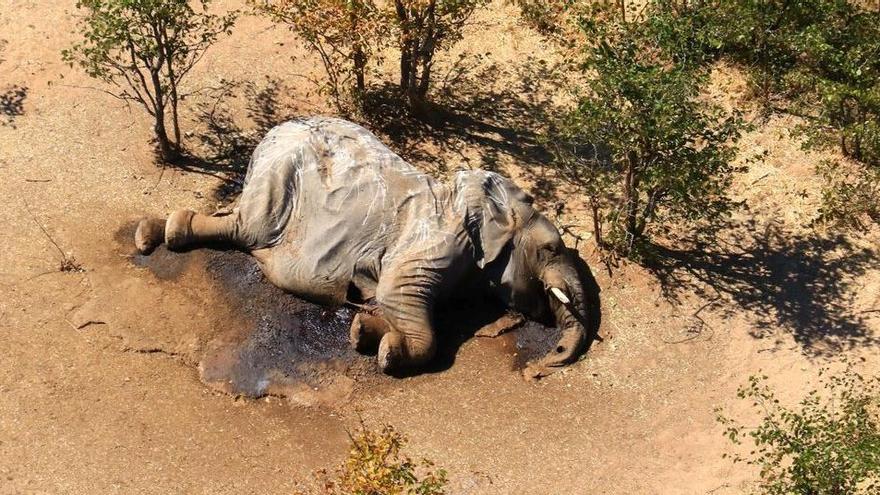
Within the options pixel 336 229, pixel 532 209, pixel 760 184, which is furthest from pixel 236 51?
pixel 760 184

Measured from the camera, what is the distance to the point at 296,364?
15094 mm

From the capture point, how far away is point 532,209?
16.1m

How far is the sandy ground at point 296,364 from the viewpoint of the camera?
45.0ft

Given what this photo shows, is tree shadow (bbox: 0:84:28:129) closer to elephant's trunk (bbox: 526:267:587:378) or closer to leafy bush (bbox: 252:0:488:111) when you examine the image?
leafy bush (bbox: 252:0:488:111)

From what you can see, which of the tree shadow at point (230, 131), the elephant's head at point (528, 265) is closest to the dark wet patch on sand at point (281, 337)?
the elephant's head at point (528, 265)

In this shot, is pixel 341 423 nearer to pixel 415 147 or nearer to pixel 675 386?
pixel 675 386

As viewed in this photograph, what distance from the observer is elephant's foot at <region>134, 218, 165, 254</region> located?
637 inches

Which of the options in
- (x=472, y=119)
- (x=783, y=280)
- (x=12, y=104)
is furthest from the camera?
(x=472, y=119)

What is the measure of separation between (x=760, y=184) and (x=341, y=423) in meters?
10.2

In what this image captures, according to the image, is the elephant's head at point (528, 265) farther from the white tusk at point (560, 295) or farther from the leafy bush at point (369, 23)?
the leafy bush at point (369, 23)

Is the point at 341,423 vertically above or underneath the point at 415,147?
underneath

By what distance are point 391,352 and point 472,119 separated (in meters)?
7.24

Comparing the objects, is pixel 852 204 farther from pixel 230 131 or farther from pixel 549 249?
pixel 230 131

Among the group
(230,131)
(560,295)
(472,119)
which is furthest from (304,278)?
(472,119)
